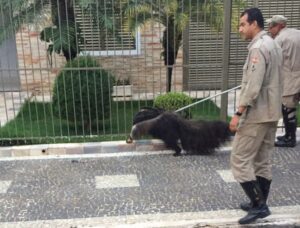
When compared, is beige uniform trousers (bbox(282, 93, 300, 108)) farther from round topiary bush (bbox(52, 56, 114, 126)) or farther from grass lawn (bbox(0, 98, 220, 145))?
round topiary bush (bbox(52, 56, 114, 126))

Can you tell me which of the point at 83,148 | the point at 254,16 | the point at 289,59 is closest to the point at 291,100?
the point at 289,59

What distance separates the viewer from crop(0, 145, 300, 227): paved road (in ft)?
14.3

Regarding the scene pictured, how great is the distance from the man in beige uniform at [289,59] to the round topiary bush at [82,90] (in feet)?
8.27

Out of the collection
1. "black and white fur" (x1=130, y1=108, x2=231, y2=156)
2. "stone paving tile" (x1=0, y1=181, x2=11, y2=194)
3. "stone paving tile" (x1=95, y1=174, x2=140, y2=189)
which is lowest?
"stone paving tile" (x1=95, y1=174, x2=140, y2=189)

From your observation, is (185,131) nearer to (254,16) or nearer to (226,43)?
(226,43)

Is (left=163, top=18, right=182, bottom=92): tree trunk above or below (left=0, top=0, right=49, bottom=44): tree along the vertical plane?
below

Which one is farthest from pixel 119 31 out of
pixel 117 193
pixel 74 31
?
pixel 117 193

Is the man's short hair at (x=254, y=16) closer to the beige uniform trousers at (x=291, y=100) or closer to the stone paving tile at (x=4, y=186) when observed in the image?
the beige uniform trousers at (x=291, y=100)

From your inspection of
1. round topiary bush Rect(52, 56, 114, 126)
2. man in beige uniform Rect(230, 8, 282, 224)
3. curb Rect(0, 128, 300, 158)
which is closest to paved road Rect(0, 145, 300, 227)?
curb Rect(0, 128, 300, 158)

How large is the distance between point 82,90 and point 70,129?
1.03 metres

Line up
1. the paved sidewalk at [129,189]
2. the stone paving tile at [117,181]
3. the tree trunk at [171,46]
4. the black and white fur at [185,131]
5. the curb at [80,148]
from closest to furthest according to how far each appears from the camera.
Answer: the paved sidewalk at [129,189]
the stone paving tile at [117,181]
the black and white fur at [185,131]
the curb at [80,148]
the tree trunk at [171,46]

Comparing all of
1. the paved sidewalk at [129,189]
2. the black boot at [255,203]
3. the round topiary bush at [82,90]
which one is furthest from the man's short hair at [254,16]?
the round topiary bush at [82,90]

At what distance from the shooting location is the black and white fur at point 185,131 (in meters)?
5.86

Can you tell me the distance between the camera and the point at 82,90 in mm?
6559
